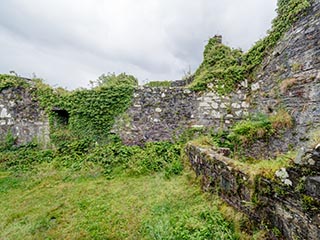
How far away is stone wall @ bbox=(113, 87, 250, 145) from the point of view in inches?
296

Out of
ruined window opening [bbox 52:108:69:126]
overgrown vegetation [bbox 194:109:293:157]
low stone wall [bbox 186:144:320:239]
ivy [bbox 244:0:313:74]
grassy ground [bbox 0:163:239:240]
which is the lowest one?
grassy ground [bbox 0:163:239:240]

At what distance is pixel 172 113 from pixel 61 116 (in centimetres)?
383

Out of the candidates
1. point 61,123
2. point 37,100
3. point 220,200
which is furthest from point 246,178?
point 37,100

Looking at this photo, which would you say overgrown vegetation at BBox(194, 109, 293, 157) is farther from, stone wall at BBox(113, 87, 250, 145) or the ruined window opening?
the ruined window opening

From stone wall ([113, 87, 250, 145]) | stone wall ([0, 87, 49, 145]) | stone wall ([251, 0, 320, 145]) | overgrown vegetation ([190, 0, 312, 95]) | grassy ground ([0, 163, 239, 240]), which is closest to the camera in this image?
grassy ground ([0, 163, 239, 240])

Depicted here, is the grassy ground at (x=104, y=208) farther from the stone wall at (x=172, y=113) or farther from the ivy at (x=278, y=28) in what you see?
the ivy at (x=278, y=28)

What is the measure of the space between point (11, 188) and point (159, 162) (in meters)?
3.77

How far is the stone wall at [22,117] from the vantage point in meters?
7.71

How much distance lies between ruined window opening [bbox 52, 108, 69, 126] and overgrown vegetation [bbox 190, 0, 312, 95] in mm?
4448

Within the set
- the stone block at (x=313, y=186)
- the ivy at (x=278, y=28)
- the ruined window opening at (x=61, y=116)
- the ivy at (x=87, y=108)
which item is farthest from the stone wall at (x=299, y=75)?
the ruined window opening at (x=61, y=116)

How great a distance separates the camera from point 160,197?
175 inches

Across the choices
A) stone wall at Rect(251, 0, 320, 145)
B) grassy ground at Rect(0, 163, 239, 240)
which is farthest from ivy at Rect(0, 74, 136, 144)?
stone wall at Rect(251, 0, 320, 145)

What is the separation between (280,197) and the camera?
2.32 meters

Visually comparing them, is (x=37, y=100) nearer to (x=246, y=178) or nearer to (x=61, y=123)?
(x=61, y=123)
